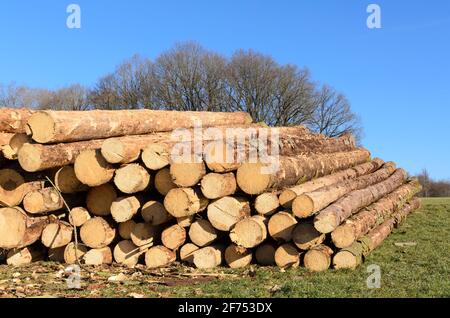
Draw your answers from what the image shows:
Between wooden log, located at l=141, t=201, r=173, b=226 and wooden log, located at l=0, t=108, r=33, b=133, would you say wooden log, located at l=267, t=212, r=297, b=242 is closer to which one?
wooden log, located at l=141, t=201, r=173, b=226

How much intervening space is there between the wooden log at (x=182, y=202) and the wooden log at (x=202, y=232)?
0.33 metres

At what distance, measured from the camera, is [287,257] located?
8328mm

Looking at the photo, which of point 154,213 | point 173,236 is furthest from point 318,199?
point 154,213

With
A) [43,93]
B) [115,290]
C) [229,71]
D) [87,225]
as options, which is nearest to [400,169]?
[87,225]

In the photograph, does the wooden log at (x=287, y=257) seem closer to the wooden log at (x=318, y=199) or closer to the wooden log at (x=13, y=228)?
the wooden log at (x=318, y=199)

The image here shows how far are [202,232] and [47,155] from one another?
9.41 feet

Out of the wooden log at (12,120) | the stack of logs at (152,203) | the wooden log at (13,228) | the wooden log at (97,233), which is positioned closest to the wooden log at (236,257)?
the stack of logs at (152,203)

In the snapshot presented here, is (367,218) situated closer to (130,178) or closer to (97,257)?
(130,178)

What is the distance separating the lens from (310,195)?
8125 mm

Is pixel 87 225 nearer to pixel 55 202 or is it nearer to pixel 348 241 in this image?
pixel 55 202

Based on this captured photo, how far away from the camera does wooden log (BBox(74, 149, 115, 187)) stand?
863 cm

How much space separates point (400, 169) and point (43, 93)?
144ft

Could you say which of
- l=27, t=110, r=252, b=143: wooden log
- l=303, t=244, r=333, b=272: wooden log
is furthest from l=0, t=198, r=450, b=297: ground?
l=27, t=110, r=252, b=143: wooden log
